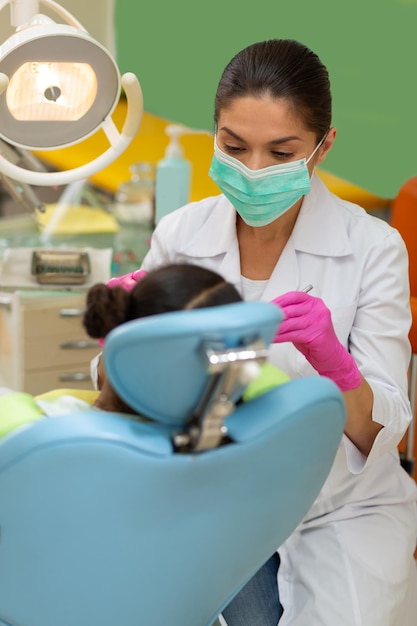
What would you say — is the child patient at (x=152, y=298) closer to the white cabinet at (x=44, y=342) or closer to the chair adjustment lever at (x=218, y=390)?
the chair adjustment lever at (x=218, y=390)

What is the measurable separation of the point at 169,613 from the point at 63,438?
0.31m

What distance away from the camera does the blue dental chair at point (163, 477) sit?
0.84m

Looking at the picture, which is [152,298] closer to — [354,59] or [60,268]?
[60,268]

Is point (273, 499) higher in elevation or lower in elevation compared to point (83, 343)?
higher

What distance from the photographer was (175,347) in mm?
833

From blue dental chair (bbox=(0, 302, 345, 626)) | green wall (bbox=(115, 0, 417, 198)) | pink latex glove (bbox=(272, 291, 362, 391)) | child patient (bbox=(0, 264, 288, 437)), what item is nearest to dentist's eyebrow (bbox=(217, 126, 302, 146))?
pink latex glove (bbox=(272, 291, 362, 391))

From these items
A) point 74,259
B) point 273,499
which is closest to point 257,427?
point 273,499

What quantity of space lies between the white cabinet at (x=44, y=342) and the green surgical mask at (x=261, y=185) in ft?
3.42

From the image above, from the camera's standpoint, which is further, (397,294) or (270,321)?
(397,294)

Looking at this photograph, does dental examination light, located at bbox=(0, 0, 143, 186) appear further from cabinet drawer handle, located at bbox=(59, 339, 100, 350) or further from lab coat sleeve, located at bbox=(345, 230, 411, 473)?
cabinet drawer handle, located at bbox=(59, 339, 100, 350)

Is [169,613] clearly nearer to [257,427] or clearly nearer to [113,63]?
[257,427]

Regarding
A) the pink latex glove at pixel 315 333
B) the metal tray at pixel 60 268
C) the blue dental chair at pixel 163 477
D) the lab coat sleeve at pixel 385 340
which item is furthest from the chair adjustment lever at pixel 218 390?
the metal tray at pixel 60 268

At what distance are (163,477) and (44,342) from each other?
5.84 feet

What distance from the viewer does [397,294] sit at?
5.18 feet
